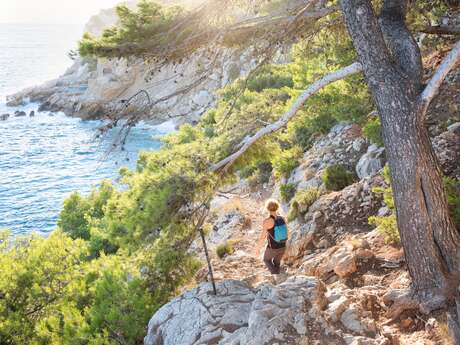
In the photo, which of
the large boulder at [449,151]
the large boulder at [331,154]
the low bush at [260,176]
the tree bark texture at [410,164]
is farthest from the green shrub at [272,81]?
the tree bark texture at [410,164]

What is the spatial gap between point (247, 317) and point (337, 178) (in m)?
7.15

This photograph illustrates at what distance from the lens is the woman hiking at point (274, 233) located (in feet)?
24.9

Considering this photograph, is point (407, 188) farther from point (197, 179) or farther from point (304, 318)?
point (197, 179)

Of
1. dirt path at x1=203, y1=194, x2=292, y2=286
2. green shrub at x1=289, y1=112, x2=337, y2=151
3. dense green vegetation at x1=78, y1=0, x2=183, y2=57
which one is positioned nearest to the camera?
dense green vegetation at x1=78, y1=0, x2=183, y2=57

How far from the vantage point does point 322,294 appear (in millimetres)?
5891

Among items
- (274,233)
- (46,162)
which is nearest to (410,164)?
(274,233)

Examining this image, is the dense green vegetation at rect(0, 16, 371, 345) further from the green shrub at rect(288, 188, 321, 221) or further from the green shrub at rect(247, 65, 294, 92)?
the green shrub at rect(247, 65, 294, 92)

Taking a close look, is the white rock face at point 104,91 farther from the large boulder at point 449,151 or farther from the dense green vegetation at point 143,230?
the large boulder at point 449,151

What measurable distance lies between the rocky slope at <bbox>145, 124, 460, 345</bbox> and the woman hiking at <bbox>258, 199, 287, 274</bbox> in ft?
1.45

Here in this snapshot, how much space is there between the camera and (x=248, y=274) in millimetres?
9641

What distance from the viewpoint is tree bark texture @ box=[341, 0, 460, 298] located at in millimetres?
5410

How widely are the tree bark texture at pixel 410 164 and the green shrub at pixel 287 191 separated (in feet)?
29.3

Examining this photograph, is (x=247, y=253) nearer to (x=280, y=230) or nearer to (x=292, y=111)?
(x=280, y=230)

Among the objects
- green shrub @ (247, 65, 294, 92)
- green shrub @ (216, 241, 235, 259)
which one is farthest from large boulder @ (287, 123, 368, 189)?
green shrub @ (247, 65, 294, 92)
